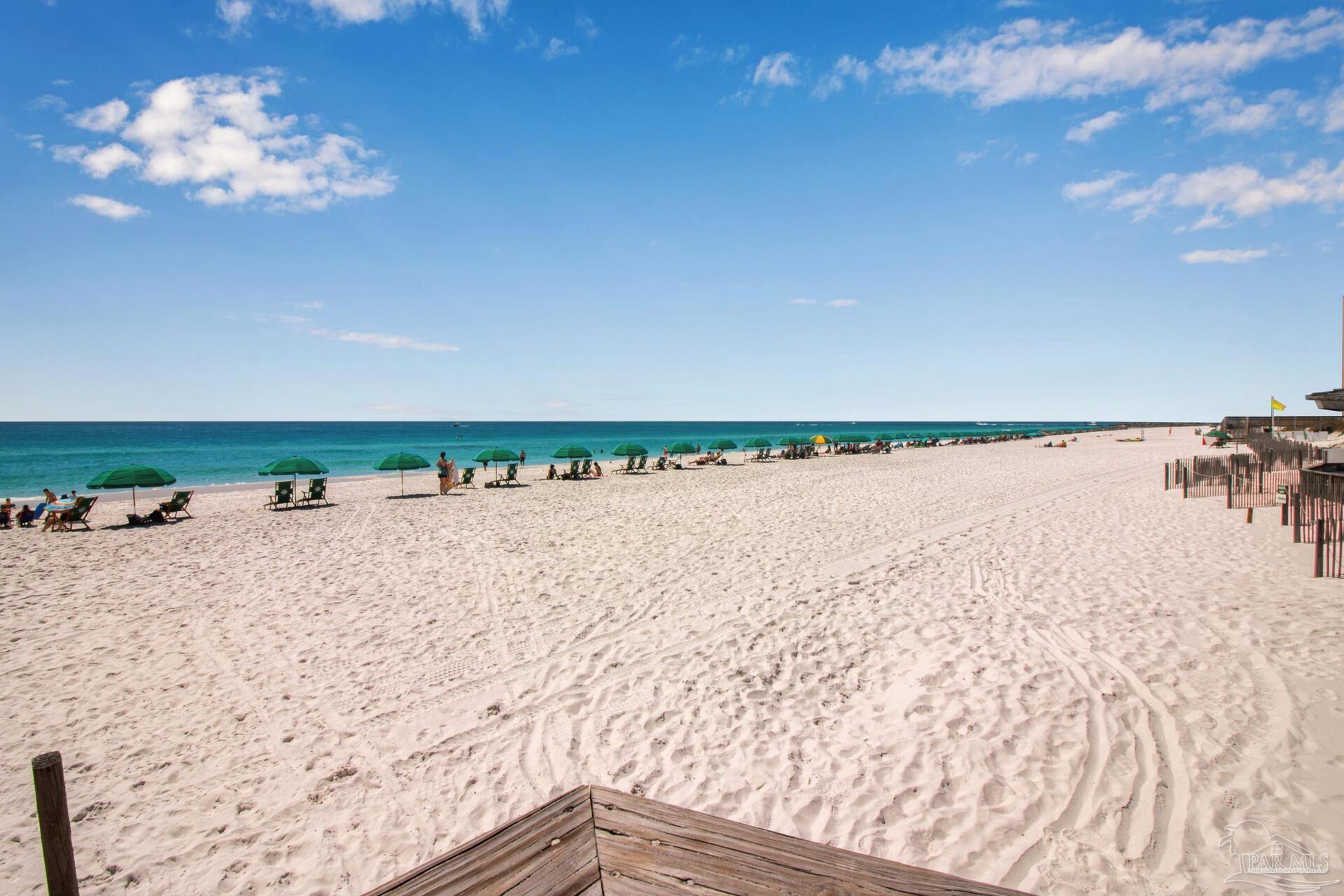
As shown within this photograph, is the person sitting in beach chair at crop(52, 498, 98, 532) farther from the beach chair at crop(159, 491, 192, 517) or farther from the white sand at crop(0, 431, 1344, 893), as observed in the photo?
the white sand at crop(0, 431, 1344, 893)

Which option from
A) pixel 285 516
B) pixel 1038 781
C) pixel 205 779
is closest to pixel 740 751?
pixel 1038 781

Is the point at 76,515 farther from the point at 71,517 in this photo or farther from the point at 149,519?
the point at 149,519

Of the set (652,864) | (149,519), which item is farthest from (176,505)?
(652,864)

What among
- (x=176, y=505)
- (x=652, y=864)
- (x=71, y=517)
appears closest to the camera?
(x=652, y=864)

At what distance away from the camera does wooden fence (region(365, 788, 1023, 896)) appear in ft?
4.76

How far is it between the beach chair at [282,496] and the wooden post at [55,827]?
59.6 feet

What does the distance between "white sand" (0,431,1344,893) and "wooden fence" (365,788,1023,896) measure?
8.19 ft

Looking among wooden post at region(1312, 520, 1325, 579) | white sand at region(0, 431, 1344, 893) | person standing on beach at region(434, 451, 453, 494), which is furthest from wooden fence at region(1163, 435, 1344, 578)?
person standing on beach at region(434, 451, 453, 494)

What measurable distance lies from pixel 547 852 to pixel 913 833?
3.01 meters

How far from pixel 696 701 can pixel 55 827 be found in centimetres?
409

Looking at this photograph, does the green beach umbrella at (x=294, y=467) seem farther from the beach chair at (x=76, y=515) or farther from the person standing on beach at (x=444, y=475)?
the person standing on beach at (x=444, y=475)

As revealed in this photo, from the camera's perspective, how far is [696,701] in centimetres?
531

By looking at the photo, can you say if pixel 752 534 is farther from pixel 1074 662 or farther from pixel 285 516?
pixel 285 516

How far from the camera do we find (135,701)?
18.2 feet
